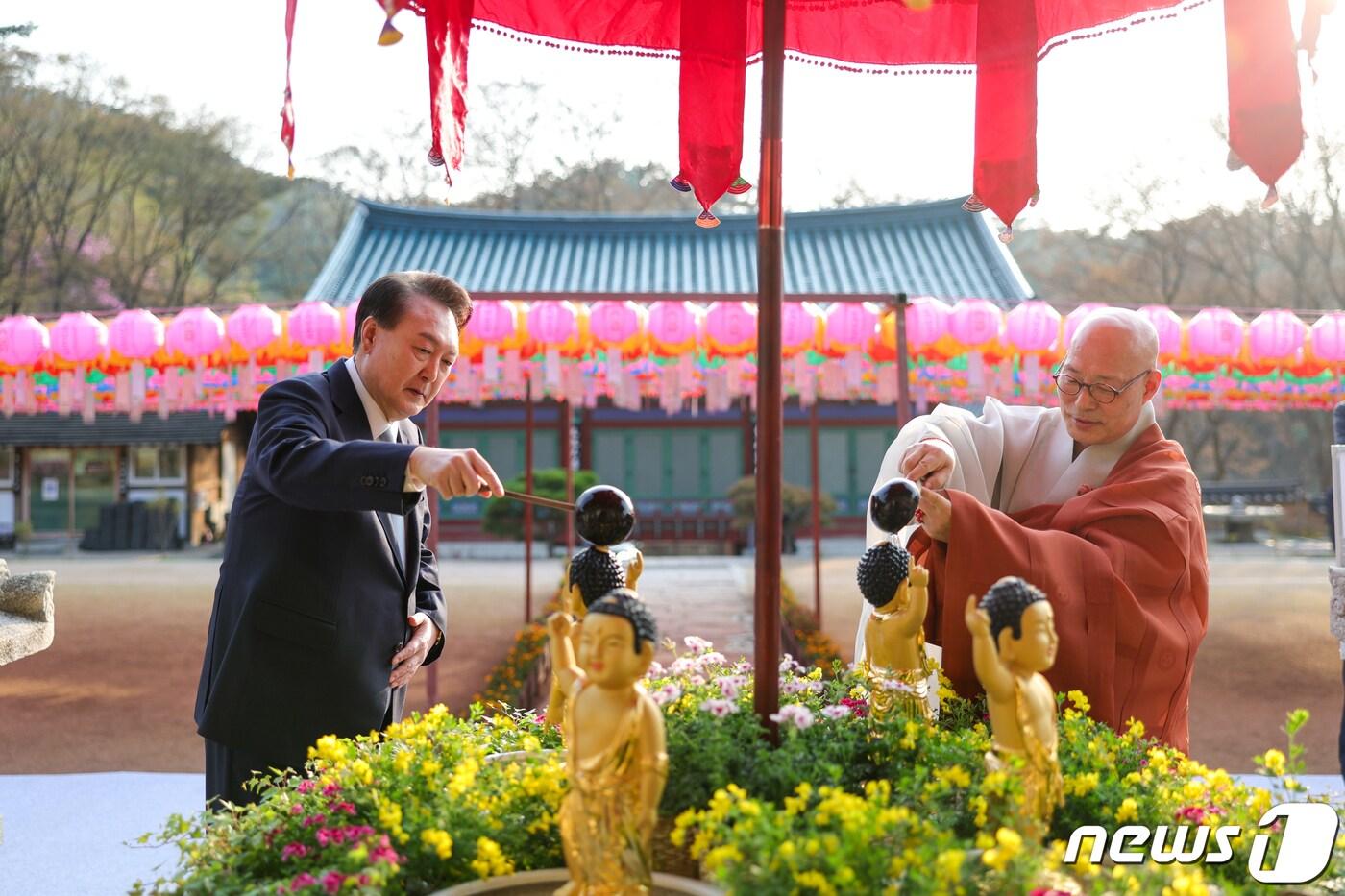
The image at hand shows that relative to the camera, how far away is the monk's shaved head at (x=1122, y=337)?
2.19 m

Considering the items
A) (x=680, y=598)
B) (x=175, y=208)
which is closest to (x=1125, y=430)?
(x=680, y=598)

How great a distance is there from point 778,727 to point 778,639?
0.41ft

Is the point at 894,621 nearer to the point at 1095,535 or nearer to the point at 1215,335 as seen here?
the point at 1095,535

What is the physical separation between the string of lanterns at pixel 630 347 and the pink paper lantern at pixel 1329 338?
0.5 inches

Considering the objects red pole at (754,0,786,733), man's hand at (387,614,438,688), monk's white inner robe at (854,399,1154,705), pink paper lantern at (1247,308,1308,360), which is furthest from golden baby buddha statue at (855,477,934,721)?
pink paper lantern at (1247,308,1308,360)

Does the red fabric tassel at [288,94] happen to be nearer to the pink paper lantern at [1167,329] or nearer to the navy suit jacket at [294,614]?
the navy suit jacket at [294,614]

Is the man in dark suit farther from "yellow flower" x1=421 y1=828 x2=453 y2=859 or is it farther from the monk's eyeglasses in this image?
the monk's eyeglasses

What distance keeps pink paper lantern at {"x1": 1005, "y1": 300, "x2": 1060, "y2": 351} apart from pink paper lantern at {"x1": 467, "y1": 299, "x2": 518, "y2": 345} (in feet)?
11.4

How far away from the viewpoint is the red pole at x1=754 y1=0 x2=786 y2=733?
1.45 m

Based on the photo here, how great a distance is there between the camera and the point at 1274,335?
24.8 ft

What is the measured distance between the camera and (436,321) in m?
2.15

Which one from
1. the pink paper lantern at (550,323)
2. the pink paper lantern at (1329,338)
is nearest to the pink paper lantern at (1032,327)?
the pink paper lantern at (1329,338)

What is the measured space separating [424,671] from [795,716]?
261 inches

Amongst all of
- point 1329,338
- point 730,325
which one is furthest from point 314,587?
point 1329,338
